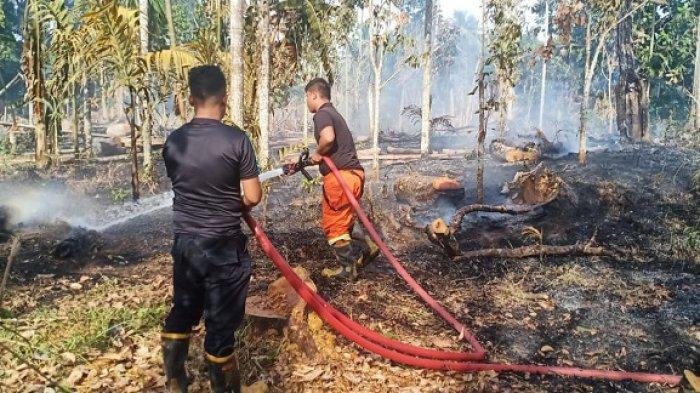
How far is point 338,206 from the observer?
16.2 ft

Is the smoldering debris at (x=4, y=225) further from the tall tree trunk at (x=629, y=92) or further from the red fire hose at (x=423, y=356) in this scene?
the tall tree trunk at (x=629, y=92)

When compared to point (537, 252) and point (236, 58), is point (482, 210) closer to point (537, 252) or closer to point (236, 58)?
point (537, 252)

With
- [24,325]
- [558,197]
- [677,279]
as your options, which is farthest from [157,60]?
[677,279]

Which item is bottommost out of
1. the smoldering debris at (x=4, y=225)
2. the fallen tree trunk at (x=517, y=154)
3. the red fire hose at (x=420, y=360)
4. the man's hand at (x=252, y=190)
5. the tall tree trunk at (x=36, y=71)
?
the red fire hose at (x=420, y=360)

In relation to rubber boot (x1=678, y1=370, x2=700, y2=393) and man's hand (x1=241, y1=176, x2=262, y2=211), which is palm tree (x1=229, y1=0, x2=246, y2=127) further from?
rubber boot (x1=678, y1=370, x2=700, y2=393)

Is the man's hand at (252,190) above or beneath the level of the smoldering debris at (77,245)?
above

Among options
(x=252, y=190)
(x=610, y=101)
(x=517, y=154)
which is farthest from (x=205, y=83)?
(x=610, y=101)

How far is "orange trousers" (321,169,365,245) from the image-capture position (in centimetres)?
491

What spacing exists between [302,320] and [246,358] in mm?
536

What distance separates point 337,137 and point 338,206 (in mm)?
778

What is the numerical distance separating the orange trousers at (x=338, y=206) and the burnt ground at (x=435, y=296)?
2.07 ft

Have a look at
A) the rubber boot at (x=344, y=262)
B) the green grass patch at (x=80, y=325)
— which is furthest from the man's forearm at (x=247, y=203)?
the rubber boot at (x=344, y=262)

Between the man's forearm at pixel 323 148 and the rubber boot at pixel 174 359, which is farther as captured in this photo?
the man's forearm at pixel 323 148

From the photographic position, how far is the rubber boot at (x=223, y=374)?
2797mm
